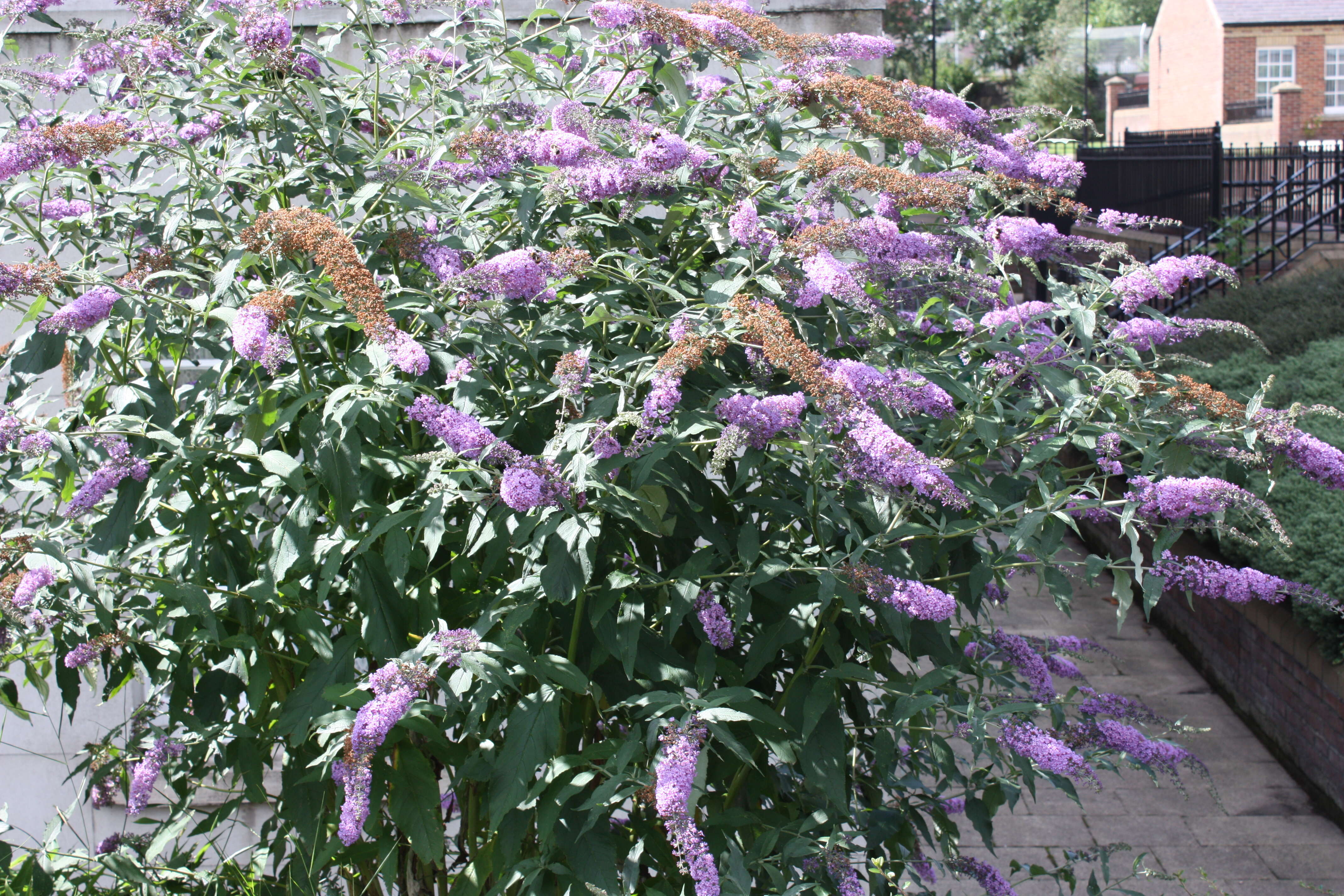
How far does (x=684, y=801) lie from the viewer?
5.70 ft

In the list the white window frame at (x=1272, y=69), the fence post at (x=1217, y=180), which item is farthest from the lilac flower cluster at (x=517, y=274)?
the white window frame at (x=1272, y=69)

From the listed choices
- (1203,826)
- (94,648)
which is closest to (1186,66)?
(1203,826)

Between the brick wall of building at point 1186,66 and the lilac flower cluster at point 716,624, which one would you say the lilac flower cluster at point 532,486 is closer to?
the lilac flower cluster at point 716,624

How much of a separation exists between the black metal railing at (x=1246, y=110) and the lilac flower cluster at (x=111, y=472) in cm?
4105

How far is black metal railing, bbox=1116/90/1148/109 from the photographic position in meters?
51.1

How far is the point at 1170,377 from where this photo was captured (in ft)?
7.60

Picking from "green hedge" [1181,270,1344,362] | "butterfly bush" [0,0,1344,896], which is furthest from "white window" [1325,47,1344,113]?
"butterfly bush" [0,0,1344,896]

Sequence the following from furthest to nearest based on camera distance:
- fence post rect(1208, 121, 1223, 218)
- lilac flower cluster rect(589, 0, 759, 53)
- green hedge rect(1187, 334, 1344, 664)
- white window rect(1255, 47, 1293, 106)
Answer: white window rect(1255, 47, 1293, 106)
fence post rect(1208, 121, 1223, 218)
green hedge rect(1187, 334, 1344, 664)
lilac flower cluster rect(589, 0, 759, 53)

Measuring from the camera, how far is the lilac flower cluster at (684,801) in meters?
1.73

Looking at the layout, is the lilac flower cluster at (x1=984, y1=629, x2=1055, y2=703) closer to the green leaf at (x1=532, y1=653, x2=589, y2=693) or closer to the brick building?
the green leaf at (x1=532, y1=653, x2=589, y2=693)

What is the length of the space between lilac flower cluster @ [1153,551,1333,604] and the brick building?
3592 cm

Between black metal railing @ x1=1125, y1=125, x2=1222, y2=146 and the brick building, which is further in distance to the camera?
the brick building

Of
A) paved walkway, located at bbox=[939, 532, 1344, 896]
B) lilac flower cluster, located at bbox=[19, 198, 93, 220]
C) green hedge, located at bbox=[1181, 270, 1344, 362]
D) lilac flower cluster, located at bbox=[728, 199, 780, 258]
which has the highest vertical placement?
lilac flower cluster, located at bbox=[19, 198, 93, 220]

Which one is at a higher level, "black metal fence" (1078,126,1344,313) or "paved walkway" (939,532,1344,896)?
"black metal fence" (1078,126,1344,313)
